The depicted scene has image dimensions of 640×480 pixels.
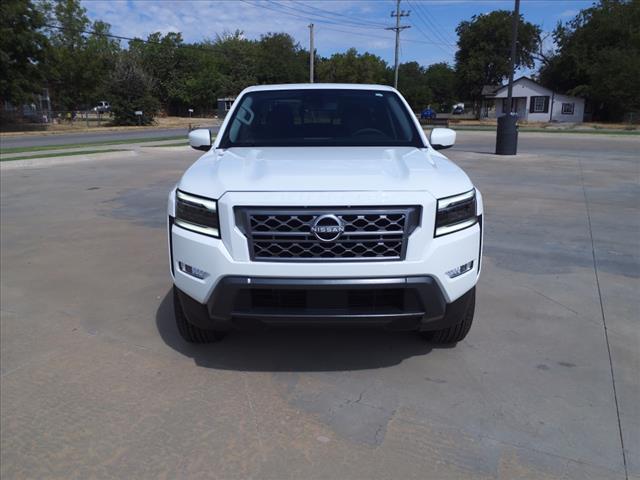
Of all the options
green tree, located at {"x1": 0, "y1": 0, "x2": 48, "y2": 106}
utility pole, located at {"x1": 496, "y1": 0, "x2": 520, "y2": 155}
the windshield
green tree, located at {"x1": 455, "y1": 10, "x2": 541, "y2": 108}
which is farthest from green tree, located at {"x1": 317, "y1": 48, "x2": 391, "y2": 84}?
the windshield

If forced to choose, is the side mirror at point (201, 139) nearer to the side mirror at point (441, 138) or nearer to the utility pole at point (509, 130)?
the side mirror at point (441, 138)

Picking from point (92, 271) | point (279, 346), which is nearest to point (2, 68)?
point (92, 271)

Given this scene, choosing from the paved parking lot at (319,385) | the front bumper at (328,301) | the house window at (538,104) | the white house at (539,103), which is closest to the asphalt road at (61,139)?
the paved parking lot at (319,385)

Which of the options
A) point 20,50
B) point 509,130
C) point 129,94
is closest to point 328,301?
point 509,130

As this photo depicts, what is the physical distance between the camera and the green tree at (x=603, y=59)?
4466cm

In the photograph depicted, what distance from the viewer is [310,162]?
3307 mm

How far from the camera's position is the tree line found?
121ft

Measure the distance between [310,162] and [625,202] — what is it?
7.43m

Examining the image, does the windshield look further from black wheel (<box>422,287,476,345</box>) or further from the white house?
the white house

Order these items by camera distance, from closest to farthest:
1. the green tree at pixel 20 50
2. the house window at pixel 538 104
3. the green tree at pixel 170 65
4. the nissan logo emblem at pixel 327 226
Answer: the nissan logo emblem at pixel 327 226, the green tree at pixel 20 50, the house window at pixel 538 104, the green tree at pixel 170 65

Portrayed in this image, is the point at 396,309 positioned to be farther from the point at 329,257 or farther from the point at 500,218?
the point at 500,218

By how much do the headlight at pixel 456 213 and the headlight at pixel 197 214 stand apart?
122 centimetres

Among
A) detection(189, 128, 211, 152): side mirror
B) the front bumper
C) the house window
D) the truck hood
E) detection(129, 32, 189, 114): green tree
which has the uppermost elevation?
detection(129, 32, 189, 114): green tree

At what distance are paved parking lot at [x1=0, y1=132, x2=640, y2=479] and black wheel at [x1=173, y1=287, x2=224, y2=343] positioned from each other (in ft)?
0.36
